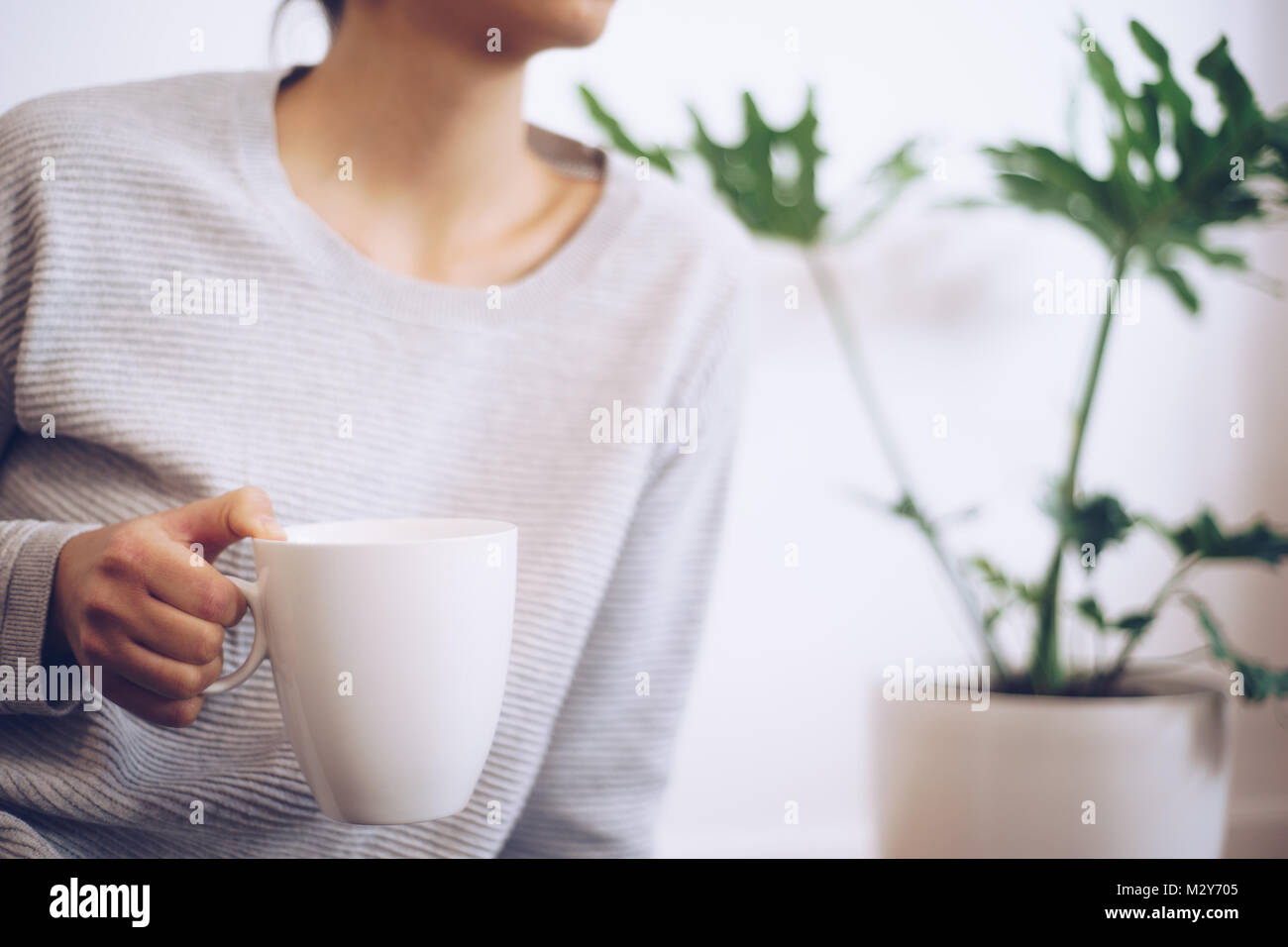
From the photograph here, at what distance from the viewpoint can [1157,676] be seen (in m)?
0.98

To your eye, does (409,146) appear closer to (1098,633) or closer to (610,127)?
(610,127)

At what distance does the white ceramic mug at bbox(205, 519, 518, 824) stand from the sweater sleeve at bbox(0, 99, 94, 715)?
0.40ft

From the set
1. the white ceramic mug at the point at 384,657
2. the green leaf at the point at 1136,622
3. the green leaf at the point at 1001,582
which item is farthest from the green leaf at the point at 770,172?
the white ceramic mug at the point at 384,657

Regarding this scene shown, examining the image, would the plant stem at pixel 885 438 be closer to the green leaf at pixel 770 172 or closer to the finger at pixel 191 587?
the green leaf at pixel 770 172

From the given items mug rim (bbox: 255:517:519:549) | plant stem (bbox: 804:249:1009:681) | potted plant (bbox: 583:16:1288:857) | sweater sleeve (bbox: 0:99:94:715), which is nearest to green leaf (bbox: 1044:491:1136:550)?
potted plant (bbox: 583:16:1288:857)

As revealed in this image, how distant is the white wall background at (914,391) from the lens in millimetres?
1307

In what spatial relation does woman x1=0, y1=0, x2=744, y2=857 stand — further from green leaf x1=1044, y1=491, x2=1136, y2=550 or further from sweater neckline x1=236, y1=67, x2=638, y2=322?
green leaf x1=1044, y1=491, x2=1136, y2=550

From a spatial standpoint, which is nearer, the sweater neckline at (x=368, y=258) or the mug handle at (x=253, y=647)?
the mug handle at (x=253, y=647)

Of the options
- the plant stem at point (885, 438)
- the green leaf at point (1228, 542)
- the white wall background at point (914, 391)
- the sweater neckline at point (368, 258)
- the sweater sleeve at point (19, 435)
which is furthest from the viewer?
the white wall background at point (914, 391)

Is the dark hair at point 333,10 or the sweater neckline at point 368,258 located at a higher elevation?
the dark hair at point 333,10

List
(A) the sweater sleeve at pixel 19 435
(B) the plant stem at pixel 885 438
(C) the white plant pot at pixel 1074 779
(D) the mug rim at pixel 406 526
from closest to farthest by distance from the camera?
(D) the mug rim at pixel 406 526
(A) the sweater sleeve at pixel 19 435
(C) the white plant pot at pixel 1074 779
(B) the plant stem at pixel 885 438
